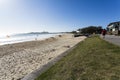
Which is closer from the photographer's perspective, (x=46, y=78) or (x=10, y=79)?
(x=46, y=78)

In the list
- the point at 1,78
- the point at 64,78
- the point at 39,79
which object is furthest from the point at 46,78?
the point at 1,78

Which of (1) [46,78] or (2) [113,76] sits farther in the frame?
(1) [46,78]

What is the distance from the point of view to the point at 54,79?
16.0ft

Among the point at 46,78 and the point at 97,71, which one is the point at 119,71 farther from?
the point at 46,78

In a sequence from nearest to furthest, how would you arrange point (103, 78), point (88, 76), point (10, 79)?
point (103, 78) → point (88, 76) → point (10, 79)

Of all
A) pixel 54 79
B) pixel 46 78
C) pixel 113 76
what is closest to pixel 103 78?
pixel 113 76

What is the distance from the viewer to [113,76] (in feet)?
14.8

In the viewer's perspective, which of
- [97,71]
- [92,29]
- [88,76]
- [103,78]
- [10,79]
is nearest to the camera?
[103,78]

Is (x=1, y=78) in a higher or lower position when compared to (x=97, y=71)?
lower

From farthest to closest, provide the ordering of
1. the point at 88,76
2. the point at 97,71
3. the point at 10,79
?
the point at 10,79, the point at 97,71, the point at 88,76

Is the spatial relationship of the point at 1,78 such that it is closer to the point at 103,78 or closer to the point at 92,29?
the point at 103,78

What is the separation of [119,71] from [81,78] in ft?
4.41

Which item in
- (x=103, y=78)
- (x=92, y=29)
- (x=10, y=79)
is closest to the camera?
(x=103, y=78)

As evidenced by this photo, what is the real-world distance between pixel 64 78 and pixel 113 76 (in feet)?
5.05
